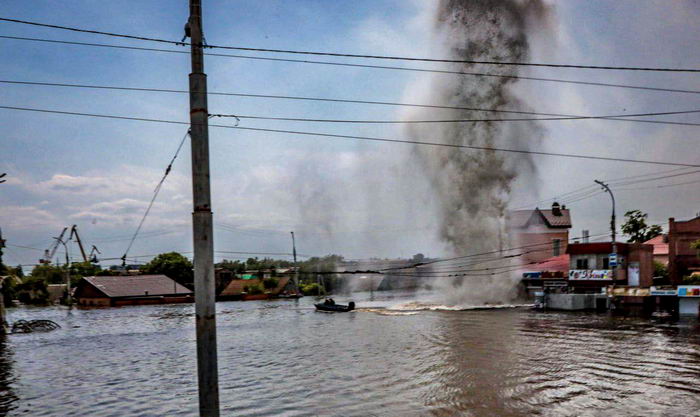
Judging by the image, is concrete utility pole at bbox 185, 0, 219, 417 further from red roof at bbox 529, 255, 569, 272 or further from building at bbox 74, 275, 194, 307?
building at bbox 74, 275, 194, 307

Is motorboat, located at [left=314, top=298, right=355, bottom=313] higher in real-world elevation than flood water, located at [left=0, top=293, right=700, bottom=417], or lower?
lower

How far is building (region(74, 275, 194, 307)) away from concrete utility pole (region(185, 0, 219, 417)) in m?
101

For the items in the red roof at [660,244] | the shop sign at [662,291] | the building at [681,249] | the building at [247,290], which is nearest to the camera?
the shop sign at [662,291]

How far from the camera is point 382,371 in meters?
27.5

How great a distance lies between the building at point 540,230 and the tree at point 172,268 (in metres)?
73.5

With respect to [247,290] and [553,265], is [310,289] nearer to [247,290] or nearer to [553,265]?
[247,290]

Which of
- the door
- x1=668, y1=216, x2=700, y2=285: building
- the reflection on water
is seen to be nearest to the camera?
the reflection on water

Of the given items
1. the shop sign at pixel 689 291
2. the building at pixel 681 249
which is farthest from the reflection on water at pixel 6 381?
the building at pixel 681 249

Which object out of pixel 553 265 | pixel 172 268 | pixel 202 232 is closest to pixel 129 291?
pixel 172 268

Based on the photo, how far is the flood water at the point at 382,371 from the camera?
20.8m

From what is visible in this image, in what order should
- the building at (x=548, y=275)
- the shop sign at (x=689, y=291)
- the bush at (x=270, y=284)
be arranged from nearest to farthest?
the shop sign at (x=689, y=291) < the building at (x=548, y=275) < the bush at (x=270, y=284)

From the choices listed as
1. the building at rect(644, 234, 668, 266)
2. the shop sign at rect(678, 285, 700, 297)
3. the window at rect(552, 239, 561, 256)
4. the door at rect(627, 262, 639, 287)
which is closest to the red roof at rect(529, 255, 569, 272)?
the window at rect(552, 239, 561, 256)

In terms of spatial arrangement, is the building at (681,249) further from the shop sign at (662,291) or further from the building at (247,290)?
the building at (247,290)

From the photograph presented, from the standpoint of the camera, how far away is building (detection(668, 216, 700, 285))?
2459 inches
